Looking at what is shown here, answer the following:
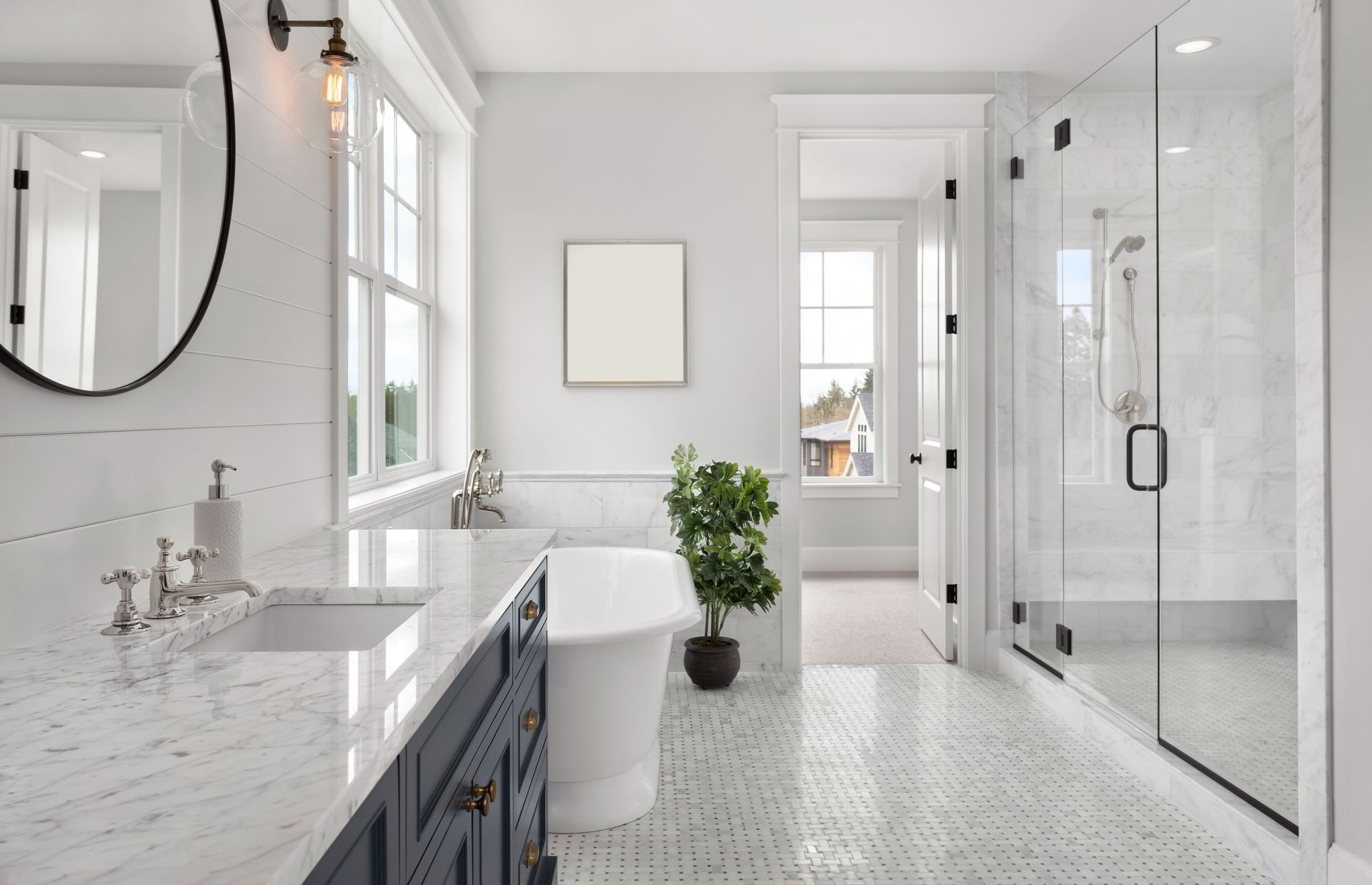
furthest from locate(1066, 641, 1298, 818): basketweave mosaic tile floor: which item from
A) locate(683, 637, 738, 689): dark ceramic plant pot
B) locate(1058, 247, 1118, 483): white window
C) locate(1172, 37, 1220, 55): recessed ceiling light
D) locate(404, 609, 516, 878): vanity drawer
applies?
locate(404, 609, 516, 878): vanity drawer

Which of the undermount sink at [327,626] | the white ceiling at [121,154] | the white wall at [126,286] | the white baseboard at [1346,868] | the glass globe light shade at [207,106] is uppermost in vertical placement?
the glass globe light shade at [207,106]

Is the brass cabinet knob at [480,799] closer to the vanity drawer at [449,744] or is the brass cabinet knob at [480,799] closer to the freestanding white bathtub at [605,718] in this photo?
the vanity drawer at [449,744]

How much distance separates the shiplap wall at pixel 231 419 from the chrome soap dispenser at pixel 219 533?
0.41ft

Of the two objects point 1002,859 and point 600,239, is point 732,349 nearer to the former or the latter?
point 600,239

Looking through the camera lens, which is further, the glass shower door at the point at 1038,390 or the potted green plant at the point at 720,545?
the potted green plant at the point at 720,545

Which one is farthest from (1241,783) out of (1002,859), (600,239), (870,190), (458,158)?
(870,190)

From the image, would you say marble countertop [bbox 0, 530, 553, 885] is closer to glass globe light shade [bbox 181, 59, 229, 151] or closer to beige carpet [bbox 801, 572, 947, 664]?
glass globe light shade [bbox 181, 59, 229, 151]

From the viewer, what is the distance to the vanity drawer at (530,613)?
1.45 metres

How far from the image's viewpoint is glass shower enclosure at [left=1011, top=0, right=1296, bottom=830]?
Answer: 2.04m


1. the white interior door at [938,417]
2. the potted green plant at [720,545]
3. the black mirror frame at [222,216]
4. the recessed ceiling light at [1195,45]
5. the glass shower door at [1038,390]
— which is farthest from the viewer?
the white interior door at [938,417]

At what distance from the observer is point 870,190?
5.36 metres

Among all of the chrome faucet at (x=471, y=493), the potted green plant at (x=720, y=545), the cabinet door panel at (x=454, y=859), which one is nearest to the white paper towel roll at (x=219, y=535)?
the cabinet door panel at (x=454, y=859)

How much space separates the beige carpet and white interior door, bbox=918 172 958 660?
0.48 ft

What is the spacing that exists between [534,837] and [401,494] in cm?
130
